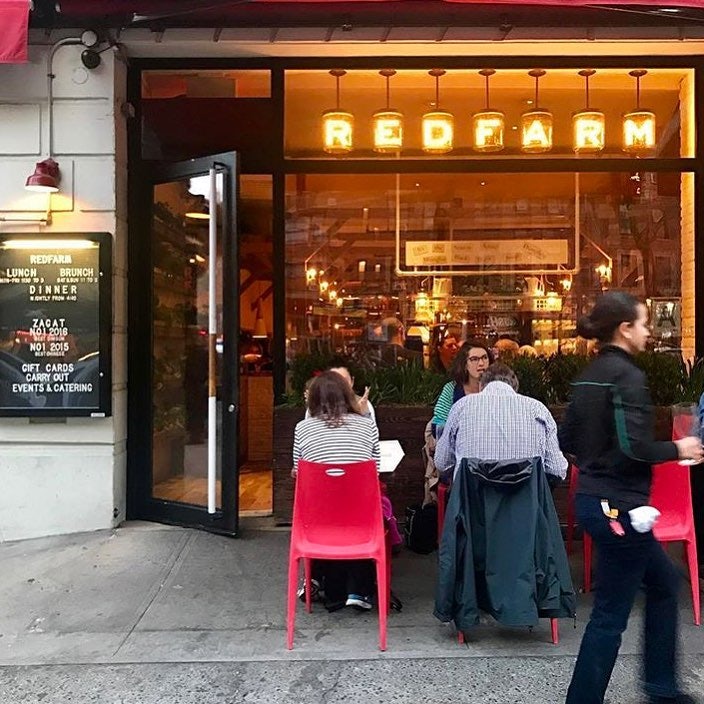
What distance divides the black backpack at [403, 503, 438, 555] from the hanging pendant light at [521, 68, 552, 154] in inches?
148

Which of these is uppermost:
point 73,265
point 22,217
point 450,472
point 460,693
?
point 22,217

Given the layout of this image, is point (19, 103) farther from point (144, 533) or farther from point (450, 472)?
point (450, 472)

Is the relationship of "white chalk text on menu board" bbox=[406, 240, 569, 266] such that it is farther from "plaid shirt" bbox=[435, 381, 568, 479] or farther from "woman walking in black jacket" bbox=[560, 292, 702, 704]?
"woman walking in black jacket" bbox=[560, 292, 702, 704]

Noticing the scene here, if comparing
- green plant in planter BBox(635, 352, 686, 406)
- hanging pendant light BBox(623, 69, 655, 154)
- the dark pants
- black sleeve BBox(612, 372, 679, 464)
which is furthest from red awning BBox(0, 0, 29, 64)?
hanging pendant light BBox(623, 69, 655, 154)

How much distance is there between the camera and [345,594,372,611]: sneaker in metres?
4.30

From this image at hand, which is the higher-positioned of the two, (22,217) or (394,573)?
(22,217)

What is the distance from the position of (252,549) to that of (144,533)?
94 centimetres

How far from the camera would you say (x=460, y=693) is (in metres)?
3.38

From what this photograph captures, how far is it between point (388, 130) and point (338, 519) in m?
4.46

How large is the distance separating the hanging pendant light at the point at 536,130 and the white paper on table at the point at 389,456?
12.8ft

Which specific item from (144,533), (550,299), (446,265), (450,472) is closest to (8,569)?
(144,533)

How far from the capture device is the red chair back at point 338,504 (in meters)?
3.80

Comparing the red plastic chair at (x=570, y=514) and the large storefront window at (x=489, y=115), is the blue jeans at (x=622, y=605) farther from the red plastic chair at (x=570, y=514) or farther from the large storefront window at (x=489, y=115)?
the large storefront window at (x=489, y=115)

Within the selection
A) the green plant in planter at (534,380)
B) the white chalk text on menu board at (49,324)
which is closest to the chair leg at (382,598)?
the green plant in planter at (534,380)
